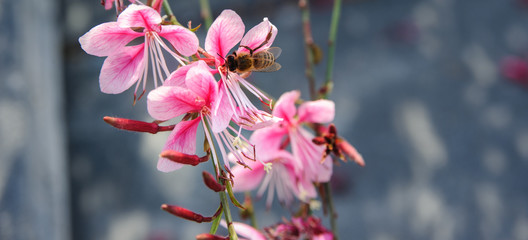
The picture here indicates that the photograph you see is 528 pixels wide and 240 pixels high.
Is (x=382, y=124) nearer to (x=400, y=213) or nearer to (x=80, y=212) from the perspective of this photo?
(x=400, y=213)

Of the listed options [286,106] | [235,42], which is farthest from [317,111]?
[235,42]

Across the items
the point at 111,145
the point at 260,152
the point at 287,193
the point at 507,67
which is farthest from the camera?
the point at 111,145

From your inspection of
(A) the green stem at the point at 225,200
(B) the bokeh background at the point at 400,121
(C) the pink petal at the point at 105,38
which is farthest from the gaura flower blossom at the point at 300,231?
(B) the bokeh background at the point at 400,121

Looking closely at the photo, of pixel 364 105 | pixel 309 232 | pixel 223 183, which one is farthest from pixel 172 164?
pixel 364 105

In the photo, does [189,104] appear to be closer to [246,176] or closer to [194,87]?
[194,87]

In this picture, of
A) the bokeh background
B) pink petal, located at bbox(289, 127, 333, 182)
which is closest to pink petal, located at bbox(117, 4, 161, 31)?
pink petal, located at bbox(289, 127, 333, 182)
